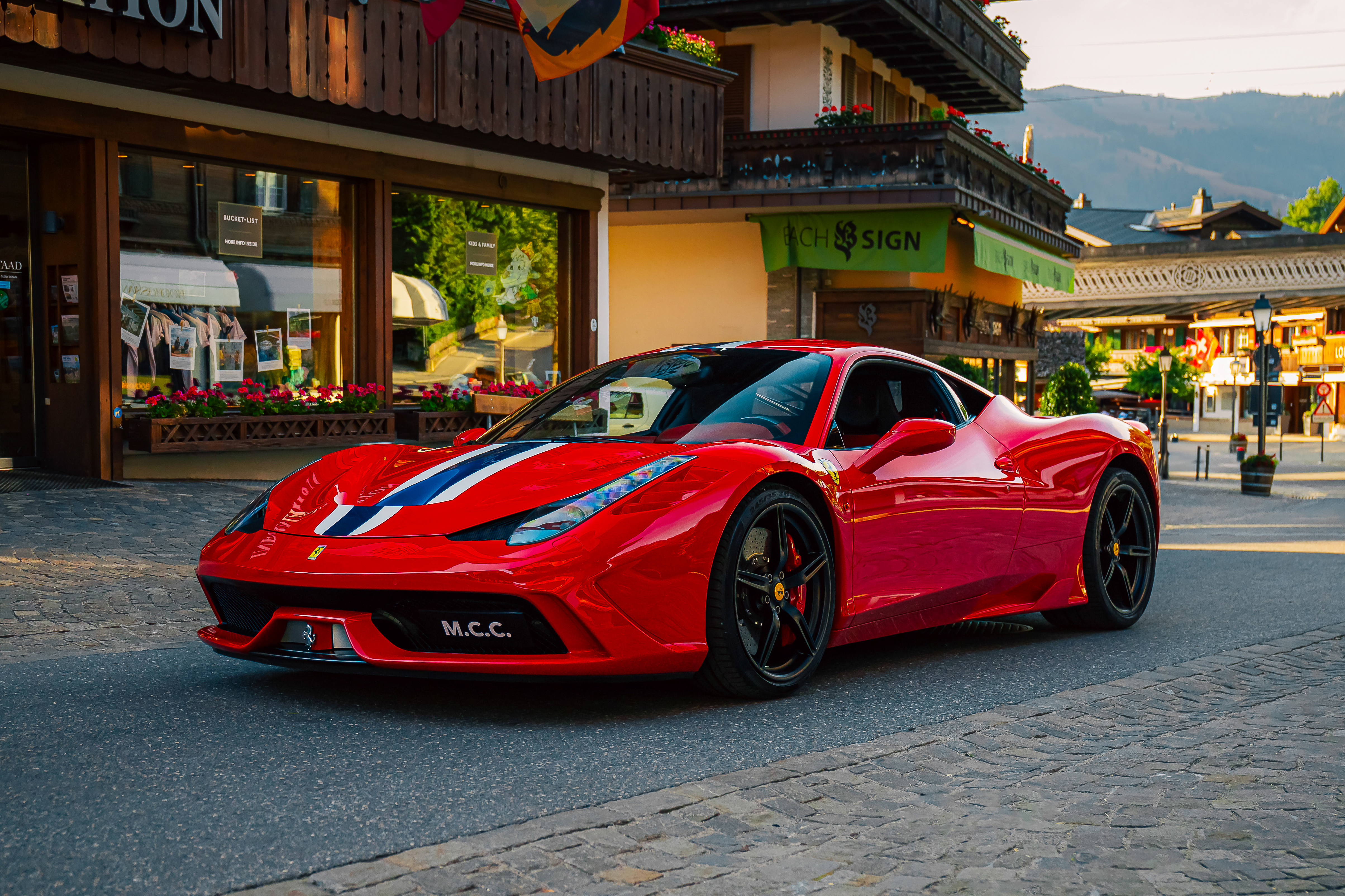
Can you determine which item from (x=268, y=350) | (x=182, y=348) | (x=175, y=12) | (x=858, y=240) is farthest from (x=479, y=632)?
(x=858, y=240)

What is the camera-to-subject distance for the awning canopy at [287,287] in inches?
492

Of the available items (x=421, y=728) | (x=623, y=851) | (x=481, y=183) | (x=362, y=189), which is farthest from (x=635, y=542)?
(x=481, y=183)

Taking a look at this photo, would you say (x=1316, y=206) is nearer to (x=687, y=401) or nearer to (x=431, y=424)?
(x=431, y=424)

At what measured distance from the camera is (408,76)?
12.1m

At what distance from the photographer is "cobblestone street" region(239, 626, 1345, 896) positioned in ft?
9.56

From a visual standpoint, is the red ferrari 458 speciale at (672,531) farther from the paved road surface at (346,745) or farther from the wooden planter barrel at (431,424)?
the wooden planter barrel at (431,424)

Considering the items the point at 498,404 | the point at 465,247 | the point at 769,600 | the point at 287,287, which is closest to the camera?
the point at 769,600

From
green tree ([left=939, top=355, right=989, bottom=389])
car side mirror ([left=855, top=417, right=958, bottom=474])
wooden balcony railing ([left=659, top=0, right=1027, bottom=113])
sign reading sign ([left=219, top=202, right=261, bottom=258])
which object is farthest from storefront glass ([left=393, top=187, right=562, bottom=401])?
car side mirror ([left=855, top=417, right=958, bottom=474])

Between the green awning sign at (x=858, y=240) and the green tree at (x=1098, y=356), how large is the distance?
62774mm

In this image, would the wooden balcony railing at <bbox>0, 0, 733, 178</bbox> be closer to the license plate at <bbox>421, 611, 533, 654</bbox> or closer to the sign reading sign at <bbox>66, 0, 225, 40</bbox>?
the sign reading sign at <bbox>66, 0, 225, 40</bbox>

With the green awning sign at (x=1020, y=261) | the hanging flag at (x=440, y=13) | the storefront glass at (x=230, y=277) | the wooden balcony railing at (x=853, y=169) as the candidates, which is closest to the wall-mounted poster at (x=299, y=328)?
the storefront glass at (x=230, y=277)

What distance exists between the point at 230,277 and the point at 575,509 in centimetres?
909

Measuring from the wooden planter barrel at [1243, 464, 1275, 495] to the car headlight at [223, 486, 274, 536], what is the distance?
23.8m

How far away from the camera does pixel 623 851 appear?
10.0ft
